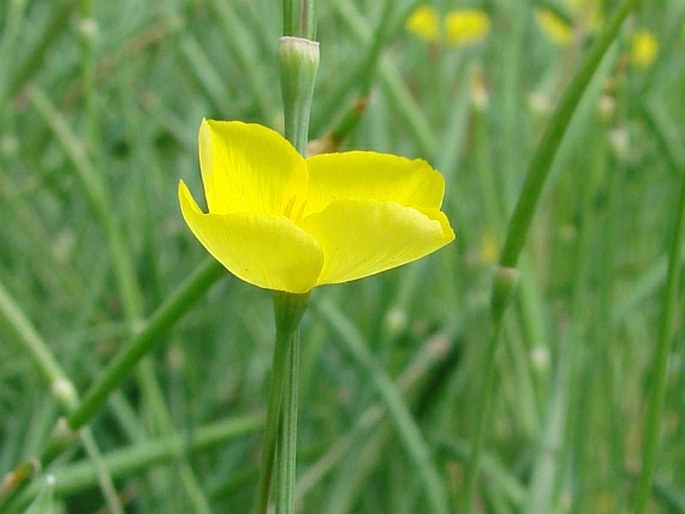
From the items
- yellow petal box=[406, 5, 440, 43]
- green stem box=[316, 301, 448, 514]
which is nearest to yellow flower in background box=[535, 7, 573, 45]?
yellow petal box=[406, 5, 440, 43]

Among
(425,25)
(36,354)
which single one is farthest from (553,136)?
(425,25)

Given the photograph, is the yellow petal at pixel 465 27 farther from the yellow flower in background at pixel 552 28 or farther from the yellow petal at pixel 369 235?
the yellow petal at pixel 369 235

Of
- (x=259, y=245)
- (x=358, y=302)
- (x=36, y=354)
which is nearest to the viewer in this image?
(x=259, y=245)

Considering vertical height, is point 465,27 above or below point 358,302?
above

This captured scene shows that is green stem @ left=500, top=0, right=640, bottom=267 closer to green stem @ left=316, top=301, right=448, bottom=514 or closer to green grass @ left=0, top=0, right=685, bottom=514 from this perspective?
green grass @ left=0, top=0, right=685, bottom=514

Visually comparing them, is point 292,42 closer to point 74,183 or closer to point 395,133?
point 74,183

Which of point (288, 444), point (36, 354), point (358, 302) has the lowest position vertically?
point (358, 302)

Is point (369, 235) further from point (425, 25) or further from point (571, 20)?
point (425, 25)
